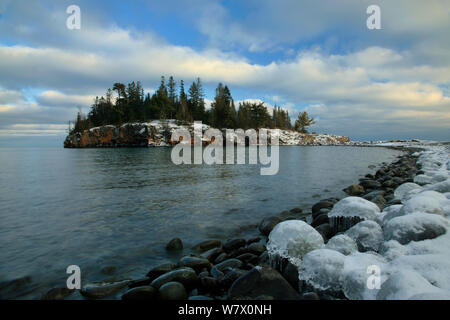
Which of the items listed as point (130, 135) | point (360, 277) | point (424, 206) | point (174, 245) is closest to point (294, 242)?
point (360, 277)

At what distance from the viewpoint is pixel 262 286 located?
13.5 ft

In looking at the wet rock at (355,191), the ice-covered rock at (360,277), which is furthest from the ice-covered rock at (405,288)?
the wet rock at (355,191)

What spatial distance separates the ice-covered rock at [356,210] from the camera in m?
6.46

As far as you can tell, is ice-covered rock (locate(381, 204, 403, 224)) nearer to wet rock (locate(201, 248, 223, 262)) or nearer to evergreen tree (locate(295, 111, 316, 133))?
wet rock (locate(201, 248, 223, 262))

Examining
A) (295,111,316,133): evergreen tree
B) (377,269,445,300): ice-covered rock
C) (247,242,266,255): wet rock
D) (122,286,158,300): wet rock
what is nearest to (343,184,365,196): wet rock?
(247,242,266,255): wet rock

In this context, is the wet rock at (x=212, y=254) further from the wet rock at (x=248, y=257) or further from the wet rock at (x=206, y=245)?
the wet rock at (x=248, y=257)

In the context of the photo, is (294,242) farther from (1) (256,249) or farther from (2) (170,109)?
(2) (170,109)

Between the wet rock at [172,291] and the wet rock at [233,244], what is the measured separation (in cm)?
262

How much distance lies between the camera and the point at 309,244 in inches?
196

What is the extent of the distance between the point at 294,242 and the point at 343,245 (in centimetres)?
106
